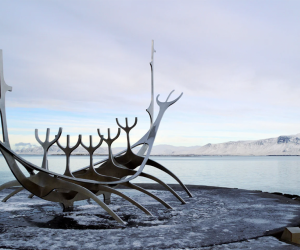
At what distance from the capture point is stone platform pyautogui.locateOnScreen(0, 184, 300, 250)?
5438mm

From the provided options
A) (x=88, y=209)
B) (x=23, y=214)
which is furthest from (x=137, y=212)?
(x=23, y=214)

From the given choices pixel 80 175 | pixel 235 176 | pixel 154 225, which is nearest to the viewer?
pixel 154 225

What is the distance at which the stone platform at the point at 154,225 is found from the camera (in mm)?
5438

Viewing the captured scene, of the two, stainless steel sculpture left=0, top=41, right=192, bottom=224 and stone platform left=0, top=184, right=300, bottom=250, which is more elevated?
stainless steel sculpture left=0, top=41, right=192, bottom=224

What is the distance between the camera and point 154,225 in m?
6.73

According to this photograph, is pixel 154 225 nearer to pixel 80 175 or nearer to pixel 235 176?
pixel 80 175

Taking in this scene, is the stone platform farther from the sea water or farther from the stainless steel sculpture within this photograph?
the sea water

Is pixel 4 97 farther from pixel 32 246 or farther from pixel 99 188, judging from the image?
pixel 32 246

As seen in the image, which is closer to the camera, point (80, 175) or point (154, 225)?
point (154, 225)

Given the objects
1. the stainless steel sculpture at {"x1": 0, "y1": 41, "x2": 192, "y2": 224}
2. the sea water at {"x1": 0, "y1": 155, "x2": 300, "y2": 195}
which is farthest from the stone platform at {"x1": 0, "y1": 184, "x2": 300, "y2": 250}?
the sea water at {"x1": 0, "y1": 155, "x2": 300, "y2": 195}

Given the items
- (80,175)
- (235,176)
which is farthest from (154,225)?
(235,176)

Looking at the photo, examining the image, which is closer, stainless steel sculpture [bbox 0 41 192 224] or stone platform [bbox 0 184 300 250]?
stone platform [bbox 0 184 300 250]

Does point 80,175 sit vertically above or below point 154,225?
above

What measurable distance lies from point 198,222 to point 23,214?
4.20m
